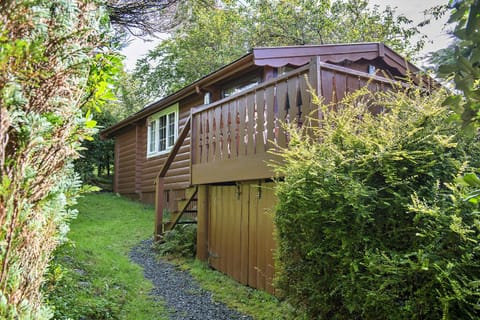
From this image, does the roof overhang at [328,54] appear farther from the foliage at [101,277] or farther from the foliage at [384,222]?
the foliage at [101,277]

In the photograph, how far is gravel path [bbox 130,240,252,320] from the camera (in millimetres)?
4738

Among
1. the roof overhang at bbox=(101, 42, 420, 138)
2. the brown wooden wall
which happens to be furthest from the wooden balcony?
the brown wooden wall

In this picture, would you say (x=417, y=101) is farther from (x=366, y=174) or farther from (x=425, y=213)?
(x=425, y=213)

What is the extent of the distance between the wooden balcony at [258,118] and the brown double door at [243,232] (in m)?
0.33

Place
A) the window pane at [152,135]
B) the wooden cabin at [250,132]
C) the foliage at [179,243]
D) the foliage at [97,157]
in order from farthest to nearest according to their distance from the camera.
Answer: the foliage at [97,157] < the window pane at [152,135] < the foliage at [179,243] < the wooden cabin at [250,132]

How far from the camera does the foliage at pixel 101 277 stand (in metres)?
3.89

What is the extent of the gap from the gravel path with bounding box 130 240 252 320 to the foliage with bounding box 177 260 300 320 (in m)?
0.12

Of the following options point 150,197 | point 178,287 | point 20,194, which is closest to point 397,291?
point 20,194

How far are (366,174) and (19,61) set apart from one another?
8.05ft

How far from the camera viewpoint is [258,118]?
534cm

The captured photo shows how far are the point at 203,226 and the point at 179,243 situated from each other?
0.96m

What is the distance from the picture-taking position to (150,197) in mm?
14172

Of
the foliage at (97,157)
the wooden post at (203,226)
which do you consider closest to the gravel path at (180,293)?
the wooden post at (203,226)

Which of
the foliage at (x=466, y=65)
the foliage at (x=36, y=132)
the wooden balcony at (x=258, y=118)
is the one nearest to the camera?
the foliage at (x=466, y=65)
